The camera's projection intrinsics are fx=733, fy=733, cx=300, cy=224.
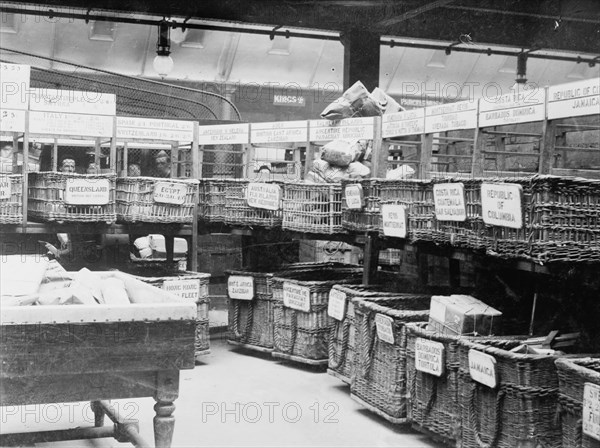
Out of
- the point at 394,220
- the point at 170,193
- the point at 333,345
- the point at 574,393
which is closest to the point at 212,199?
the point at 170,193

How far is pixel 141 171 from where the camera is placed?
1143 cm

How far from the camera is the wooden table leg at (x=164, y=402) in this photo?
9.74ft

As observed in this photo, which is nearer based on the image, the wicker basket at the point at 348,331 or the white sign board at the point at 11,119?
the wicker basket at the point at 348,331

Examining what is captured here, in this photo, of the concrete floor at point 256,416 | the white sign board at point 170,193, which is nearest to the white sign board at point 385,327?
the concrete floor at point 256,416

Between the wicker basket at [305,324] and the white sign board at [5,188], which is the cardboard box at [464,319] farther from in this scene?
the white sign board at [5,188]

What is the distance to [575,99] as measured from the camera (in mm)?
4180

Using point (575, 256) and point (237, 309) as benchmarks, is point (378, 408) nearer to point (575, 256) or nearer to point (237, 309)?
point (575, 256)

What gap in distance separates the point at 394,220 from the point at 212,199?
267cm

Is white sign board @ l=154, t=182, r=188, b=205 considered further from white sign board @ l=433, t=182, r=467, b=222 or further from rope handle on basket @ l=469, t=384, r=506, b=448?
rope handle on basket @ l=469, t=384, r=506, b=448

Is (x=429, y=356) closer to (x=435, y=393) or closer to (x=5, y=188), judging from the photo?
(x=435, y=393)

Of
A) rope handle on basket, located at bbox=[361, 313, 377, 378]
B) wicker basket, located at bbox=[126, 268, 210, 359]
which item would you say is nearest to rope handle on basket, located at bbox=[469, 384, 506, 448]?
rope handle on basket, located at bbox=[361, 313, 377, 378]

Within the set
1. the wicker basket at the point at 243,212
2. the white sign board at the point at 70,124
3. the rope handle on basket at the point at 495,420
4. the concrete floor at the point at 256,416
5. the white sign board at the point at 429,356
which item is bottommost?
the concrete floor at the point at 256,416

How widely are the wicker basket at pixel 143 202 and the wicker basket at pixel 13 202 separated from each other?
32.7 inches

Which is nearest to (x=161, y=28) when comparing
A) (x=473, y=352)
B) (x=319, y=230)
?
(x=319, y=230)
